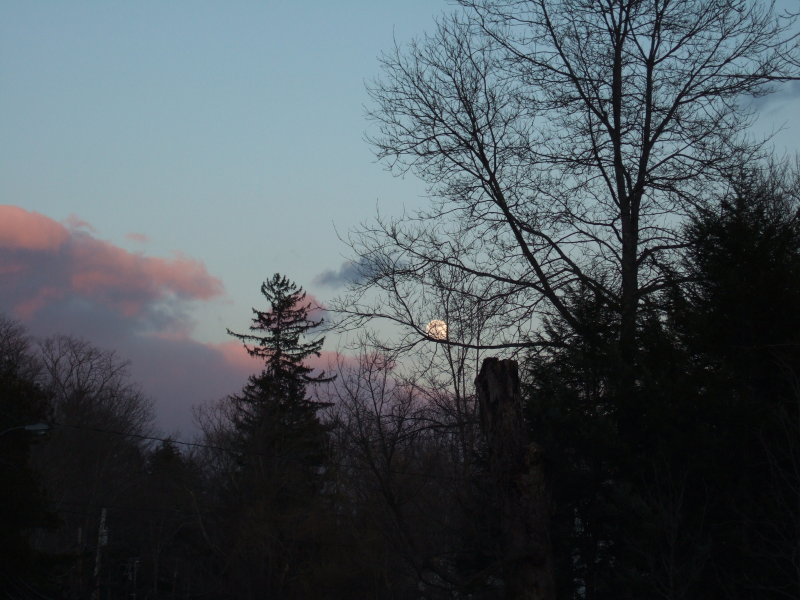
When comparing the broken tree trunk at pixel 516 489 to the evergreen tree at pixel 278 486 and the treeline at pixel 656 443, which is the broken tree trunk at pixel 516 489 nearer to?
the treeline at pixel 656 443

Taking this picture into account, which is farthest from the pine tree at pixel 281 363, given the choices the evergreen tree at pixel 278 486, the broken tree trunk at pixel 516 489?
the broken tree trunk at pixel 516 489

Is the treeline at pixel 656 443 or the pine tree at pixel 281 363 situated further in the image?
the pine tree at pixel 281 363

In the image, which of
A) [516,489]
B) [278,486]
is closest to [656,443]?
[516,489]

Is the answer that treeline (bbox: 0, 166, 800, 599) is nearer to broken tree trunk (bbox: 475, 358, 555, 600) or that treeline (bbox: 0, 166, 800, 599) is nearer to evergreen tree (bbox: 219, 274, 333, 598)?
broken tree trunk (bbox: 475, 358, 555, 600)

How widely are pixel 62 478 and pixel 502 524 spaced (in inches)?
1731

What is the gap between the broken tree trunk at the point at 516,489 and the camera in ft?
35.8

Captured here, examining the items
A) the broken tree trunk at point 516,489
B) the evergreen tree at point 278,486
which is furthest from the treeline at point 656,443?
→ the evergreen tree at point 278,486

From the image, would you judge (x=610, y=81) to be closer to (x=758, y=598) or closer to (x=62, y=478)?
(x=758, y=598)

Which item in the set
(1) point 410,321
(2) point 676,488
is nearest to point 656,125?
(1) point 410,321

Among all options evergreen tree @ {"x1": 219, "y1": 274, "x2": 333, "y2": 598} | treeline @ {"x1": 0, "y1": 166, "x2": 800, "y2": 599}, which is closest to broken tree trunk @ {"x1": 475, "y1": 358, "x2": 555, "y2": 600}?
treeline @ {"x1": 0, "y1": 166, "x2": 800, "y2": 599}

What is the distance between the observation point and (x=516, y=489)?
11102 millimetres

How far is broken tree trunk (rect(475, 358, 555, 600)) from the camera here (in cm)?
A: 1090

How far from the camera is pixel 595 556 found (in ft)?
42.4

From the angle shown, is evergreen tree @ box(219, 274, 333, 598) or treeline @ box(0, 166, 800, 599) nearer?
treeline @ box(0, 166, 800, 599)
